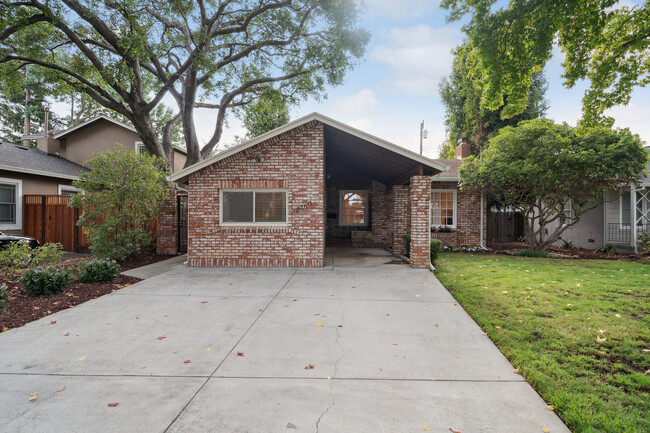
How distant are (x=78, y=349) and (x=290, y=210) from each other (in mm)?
5878

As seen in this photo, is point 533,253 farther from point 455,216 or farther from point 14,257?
point 14,257

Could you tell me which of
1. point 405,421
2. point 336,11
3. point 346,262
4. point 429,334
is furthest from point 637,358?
point 336,11

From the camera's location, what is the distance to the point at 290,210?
9.03 metres

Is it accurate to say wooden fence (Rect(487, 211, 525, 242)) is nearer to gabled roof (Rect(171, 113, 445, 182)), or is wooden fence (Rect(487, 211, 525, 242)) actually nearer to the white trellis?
the white trellis

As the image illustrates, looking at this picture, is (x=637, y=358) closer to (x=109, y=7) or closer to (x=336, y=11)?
(x=336, y=11)

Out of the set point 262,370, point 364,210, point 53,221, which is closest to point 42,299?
point 262,370

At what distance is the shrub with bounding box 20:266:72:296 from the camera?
5.95m

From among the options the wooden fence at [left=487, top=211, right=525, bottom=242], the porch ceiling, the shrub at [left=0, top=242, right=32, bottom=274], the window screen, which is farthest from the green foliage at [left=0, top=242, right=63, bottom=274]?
the wooden fence at [left=487, top=211, right=525, bottom=242]

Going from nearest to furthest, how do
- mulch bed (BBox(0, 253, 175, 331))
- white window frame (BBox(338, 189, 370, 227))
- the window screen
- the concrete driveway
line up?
1. the concrete driveway
2. mulch bed (BBox(0, 253, 175, 331))
3. the window screen
4. white window frame (BBox(338, 189, 370, 227))

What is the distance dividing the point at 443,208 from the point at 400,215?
3401mm

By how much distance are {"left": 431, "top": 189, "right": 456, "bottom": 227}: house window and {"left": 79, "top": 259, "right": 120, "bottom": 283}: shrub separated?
39.3ft

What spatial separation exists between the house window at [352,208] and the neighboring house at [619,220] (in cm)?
795

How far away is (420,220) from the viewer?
869 cm

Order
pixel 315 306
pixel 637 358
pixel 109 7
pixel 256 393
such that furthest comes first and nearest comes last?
pixel 109 7 → pixel 315 306 → pixel 637 358 → pixel 256 393
